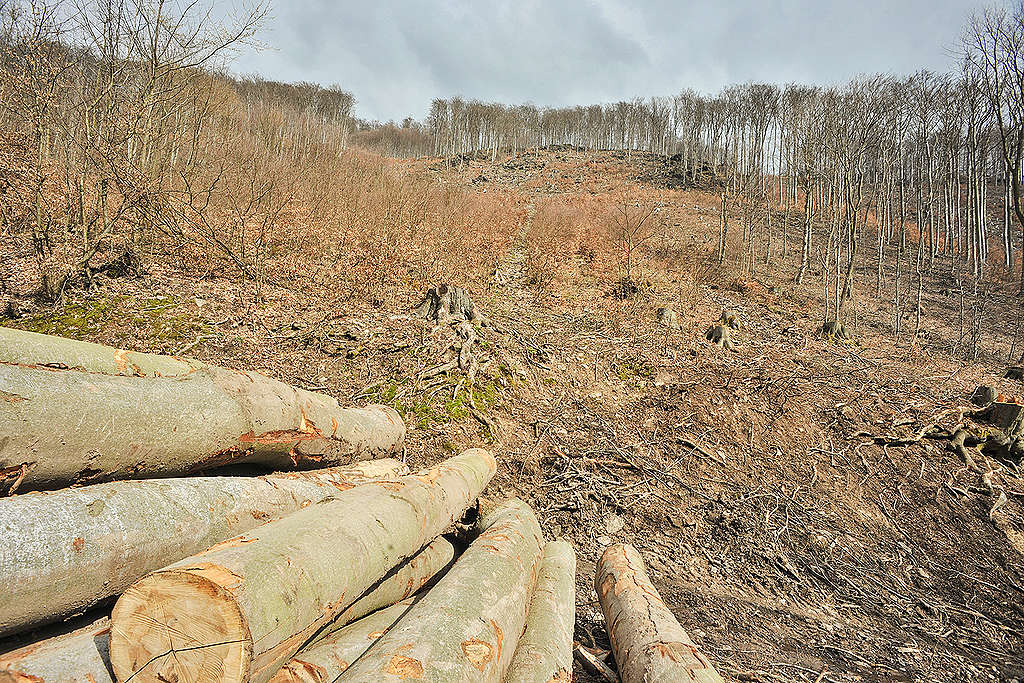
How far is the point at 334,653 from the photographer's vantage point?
6.98 feet

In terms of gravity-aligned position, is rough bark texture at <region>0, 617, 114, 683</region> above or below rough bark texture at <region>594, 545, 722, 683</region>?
above

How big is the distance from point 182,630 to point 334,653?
0.78 meters

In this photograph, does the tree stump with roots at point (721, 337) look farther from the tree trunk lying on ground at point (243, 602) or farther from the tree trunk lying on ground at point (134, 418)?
the tree trunk lying on ground at point (243, 602)

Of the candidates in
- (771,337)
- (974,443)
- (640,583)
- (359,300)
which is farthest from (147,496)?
(771,337)

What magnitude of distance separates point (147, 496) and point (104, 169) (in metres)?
8.18

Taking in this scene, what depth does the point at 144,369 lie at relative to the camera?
348cm

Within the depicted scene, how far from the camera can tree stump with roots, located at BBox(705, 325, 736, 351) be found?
34.4 ft

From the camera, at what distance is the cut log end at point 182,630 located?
1.55 metres

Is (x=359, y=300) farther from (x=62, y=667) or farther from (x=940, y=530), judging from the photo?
(x=940, y=530)

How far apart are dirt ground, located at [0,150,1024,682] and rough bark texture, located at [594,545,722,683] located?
1.47 ft

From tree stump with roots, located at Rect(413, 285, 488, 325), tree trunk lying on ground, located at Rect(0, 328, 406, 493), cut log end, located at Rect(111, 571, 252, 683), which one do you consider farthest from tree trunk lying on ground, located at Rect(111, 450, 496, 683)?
tree stump with roots, located at Rect(413, 285, 488, 325)

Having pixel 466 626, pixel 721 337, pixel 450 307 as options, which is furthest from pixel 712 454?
pixel 466 626

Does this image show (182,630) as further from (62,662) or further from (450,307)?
(450,307)

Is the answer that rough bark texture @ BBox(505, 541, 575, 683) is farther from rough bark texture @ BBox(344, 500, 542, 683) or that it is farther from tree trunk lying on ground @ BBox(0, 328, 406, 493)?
tree trunk lying on ground @ BBox(0, 328, 406, 493)
